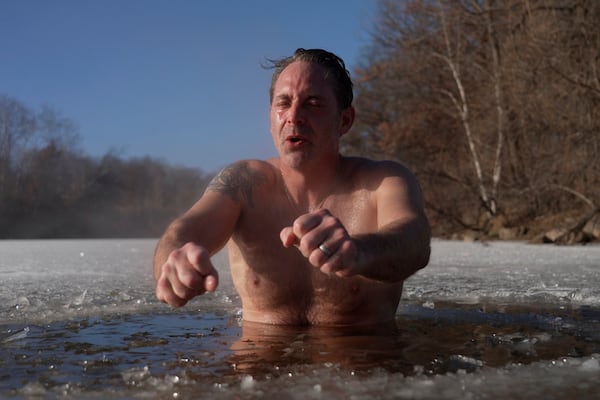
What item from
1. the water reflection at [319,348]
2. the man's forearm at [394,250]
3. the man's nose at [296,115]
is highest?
the man's nose at [296,115]

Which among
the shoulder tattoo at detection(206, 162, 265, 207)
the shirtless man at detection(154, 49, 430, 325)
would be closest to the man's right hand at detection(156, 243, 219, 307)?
the shirtless man at detection(154, 49, 430, 325)

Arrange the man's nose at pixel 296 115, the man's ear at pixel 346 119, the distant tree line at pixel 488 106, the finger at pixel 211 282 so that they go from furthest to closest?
the distant tree line at pixel 488 106 → the man's ear at pixel 346 119 → the man's nose at pixel 296 115 → the finger at pixel 211 282

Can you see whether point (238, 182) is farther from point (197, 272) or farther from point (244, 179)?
point (197, 272)

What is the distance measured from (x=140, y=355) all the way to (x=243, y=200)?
742 millimetres

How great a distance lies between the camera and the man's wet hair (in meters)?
2.32

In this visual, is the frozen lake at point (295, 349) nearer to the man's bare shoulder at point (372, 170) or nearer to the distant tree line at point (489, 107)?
the man's bare shoulder at point (372, 170)

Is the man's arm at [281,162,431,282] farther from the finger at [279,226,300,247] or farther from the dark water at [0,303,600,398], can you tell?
the dark water at [0,303,600,398]

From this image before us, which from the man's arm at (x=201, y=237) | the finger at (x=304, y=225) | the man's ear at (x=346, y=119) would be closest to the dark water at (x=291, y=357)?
the man's arm at (x=201, y=237)

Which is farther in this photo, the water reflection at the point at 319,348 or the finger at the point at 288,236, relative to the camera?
the water reflection at the point at 319,348

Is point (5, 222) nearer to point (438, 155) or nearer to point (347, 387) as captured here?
point (438, 155)

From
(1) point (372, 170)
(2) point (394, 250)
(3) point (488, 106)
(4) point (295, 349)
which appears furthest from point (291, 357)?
(3) point (488, 106)

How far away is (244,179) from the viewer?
2303mm

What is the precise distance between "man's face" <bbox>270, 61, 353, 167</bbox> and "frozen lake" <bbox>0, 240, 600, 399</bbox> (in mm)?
661

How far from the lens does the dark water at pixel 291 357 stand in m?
1.29
